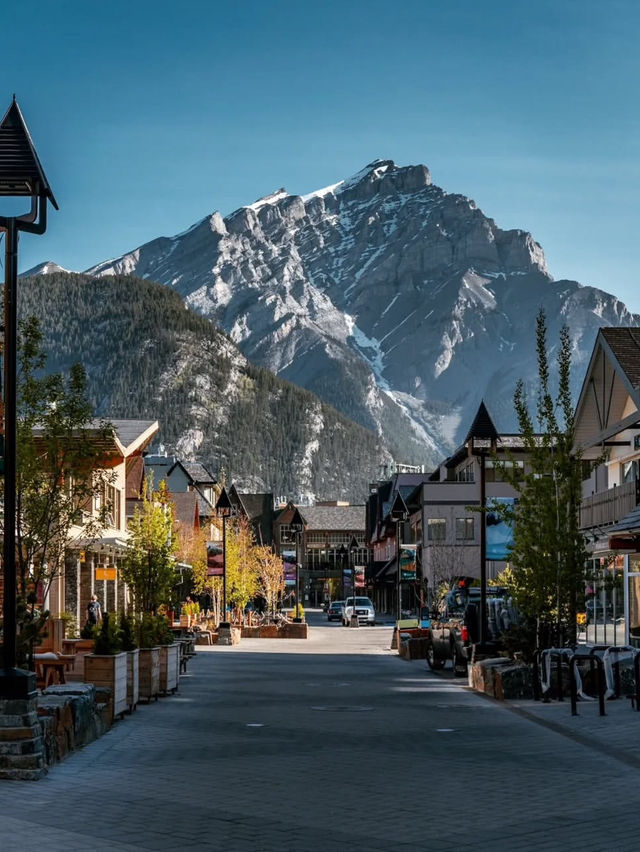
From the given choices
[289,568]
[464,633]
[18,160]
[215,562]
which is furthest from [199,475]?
[18,160]

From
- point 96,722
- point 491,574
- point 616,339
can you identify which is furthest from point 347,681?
point 491,574

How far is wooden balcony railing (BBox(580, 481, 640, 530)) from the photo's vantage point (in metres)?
37.5

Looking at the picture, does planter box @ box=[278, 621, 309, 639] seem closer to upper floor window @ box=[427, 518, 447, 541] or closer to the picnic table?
upper floor window @ box=[427, 518, 447, 541]

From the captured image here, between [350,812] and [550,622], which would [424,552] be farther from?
[350,812]

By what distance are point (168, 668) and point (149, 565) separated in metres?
13.5

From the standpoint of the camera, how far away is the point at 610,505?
133ft

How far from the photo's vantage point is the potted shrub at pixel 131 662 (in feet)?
67.0

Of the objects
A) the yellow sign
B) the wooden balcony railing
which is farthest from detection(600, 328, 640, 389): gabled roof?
the yellow sign

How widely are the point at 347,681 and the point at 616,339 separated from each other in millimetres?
16925

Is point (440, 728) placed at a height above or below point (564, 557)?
below

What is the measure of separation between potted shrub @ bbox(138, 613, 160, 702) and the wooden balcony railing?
1735 cm

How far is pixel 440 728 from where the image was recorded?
18.1m

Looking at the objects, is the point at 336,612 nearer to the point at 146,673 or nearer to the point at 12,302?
the point at 146,673

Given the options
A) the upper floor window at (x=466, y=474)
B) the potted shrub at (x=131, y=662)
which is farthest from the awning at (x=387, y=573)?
the potted shrub at (x=131, y=662)
